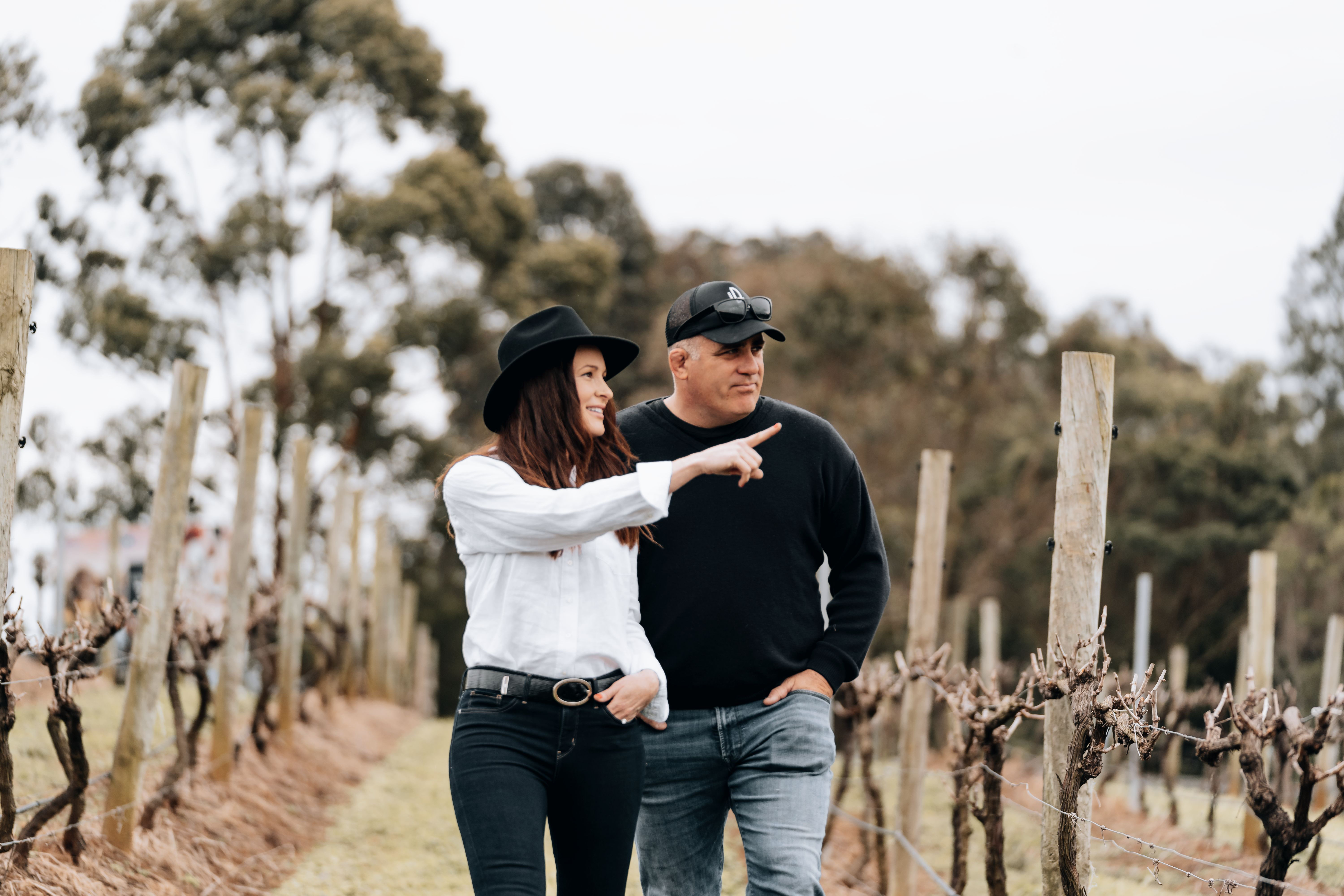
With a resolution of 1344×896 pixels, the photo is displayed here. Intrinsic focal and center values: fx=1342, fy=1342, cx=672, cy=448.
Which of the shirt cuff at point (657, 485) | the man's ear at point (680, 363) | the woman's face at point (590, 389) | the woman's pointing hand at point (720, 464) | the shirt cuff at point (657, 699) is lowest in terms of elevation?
the shirt cuff at point (657, 699)

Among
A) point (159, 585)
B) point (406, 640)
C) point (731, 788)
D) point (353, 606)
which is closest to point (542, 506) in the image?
point (731, 788)

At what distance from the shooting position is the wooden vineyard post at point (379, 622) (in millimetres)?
16719

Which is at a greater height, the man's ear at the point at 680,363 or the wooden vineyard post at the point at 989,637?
the man's ear at the point at 680,363

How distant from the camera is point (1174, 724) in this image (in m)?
12.3

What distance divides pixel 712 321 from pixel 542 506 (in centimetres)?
88

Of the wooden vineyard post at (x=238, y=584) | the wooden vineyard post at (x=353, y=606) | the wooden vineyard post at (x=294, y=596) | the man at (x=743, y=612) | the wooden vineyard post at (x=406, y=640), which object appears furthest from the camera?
the wooden vineyard post at (x=406, y=640)

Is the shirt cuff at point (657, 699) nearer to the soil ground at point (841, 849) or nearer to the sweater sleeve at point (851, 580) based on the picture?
the sweater sleeve at point (851, 580)

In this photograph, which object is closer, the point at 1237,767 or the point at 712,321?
the point at 712,321

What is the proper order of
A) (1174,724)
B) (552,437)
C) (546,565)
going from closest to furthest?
(546,565), (552,437), (1174,724)

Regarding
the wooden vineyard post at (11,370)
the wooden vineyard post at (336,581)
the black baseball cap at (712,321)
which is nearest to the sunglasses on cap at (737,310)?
the black baseball cap at (712,321)

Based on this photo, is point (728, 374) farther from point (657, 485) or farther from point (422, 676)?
point (422, 676)

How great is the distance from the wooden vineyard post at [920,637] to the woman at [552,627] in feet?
11.1

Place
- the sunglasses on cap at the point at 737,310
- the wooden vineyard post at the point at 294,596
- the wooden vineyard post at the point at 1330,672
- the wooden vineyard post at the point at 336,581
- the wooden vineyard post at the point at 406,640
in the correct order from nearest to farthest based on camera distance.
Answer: the sunglasses on cap at the point at 737,310, the wooden vineyard post at the point at 294,596, the wooden vineyard post at the point at 1330,672, the wooden vineyard post at the point at 336,581, the wooden vineyard post at the point at 406,640

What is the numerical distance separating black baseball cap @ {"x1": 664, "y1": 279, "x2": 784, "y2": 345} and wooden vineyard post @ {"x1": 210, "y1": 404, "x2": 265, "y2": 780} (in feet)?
15.8
